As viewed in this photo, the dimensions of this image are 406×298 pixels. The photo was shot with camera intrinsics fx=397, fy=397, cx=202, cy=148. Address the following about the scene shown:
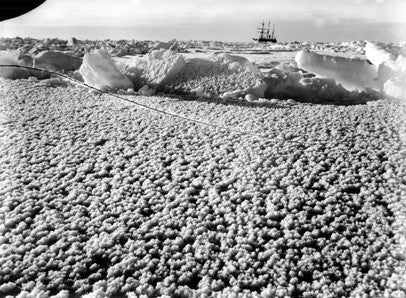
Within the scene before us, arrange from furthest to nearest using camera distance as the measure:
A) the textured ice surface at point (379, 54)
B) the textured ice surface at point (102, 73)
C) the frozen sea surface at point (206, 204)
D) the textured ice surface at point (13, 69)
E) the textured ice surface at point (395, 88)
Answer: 1. the textured ice surface at point (379, 54)
2. the textured ice surface at point (13, 69)
3. the textured ice surface at point (102, 73)
4. the textured ice surface at point (395, 88)
5. the frozen sea surface at point (206, 204)

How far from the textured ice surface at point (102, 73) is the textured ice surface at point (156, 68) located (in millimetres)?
65

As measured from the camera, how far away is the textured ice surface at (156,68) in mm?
1752

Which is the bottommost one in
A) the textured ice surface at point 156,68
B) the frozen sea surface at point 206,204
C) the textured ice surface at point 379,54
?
the frozen sea surface at point 206,204

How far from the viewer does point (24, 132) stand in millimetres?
1284

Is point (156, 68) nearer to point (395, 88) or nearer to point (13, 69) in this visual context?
point (13, 69)

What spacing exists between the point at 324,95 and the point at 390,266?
0.99 m

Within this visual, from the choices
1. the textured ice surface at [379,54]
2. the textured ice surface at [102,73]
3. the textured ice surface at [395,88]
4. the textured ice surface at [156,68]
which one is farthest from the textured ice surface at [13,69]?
the textured ice surface at [379,54]

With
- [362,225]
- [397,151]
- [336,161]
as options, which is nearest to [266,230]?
[362,225]

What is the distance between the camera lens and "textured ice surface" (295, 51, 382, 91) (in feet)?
6.17

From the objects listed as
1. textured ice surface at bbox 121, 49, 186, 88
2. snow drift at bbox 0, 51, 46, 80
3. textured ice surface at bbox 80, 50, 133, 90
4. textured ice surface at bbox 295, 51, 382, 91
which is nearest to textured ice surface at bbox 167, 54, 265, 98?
textured ice surface at bbox 121, 49, 186, 88

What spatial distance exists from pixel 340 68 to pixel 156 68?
89cm

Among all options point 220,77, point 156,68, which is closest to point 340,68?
point 220,77

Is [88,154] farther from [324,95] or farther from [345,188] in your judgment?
[324,95]

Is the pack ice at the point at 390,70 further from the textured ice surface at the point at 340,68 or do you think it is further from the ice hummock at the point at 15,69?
the ice hummock at the point at 15,69
